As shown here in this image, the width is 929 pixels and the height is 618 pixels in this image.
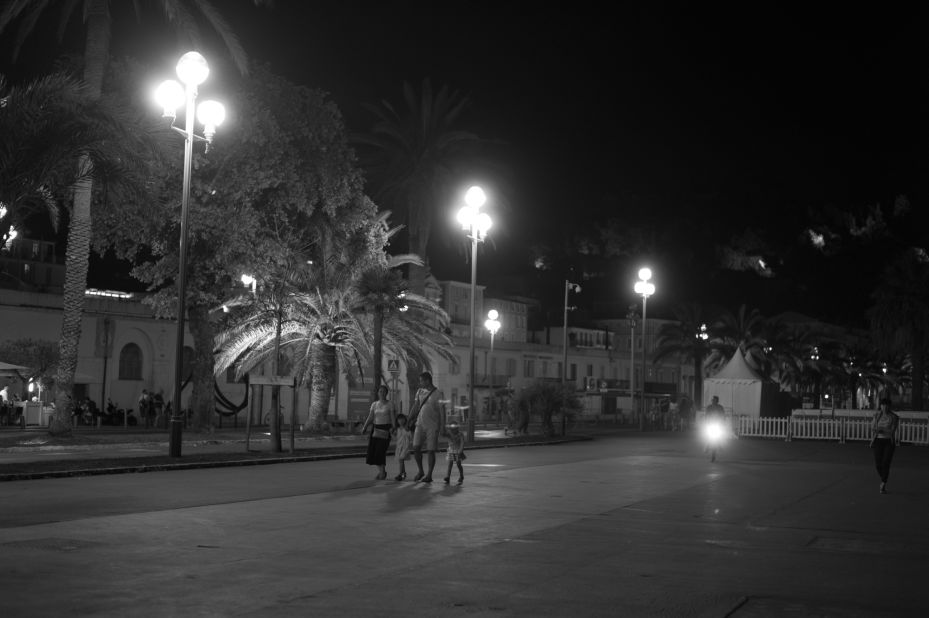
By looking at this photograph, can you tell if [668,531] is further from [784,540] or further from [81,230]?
[81,230]

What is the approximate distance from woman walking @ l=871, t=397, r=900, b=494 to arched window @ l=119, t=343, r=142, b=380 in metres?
37.2

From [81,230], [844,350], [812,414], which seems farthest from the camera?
[844,350]

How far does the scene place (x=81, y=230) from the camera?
3012cm

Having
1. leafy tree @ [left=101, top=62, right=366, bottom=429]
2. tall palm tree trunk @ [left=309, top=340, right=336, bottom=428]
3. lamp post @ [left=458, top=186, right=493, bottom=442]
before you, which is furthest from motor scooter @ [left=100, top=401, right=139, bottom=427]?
lamp post @ [left=458, top=186, right=493, bottom=442]

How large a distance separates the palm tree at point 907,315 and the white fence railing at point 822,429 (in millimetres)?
12254

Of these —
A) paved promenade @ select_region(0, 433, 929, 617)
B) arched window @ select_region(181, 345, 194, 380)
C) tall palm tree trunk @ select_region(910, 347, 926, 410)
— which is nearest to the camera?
paved promenade @ select_region(0, 433, 929, 617)

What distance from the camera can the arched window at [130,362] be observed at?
164 ft

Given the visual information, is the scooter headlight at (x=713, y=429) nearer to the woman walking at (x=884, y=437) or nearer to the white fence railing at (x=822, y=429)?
the woman walking at (x=884, y=437)

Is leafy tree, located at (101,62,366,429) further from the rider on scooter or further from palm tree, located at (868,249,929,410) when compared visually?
palm tree, located at (868,249,929,410)

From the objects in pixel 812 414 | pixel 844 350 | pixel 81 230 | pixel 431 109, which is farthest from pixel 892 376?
pixel 81 230

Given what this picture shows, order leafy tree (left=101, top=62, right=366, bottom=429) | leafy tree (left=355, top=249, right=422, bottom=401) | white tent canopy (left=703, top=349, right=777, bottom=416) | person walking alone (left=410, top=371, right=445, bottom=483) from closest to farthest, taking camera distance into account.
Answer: person walking alone (left=410, top=371, right=445, bottom=483) < leafy tree (left=101, top=62, right=366, bottom=429) < leafy tree (left=355, top=249, right=422, bottom=401) < white tent canopy (left=703, top=349, right=777, bottom=416)

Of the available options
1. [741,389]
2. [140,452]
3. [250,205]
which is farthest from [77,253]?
[741,389]

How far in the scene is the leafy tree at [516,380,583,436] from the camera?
42.2 m

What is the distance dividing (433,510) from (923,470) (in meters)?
17.7
